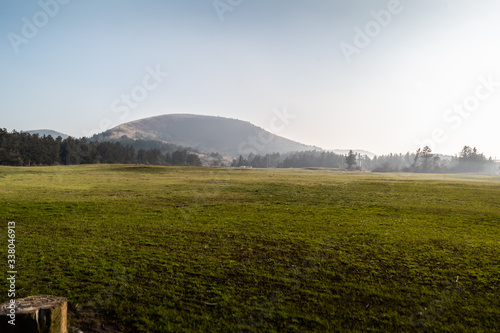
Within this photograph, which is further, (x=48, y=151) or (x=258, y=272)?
(x=48, y=151)

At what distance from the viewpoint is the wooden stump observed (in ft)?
18.6

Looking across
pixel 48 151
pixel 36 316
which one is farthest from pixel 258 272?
pixel 48 151

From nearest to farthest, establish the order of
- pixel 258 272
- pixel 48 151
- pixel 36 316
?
pixel 36 316 < pixel 258 272 < pixel 48 151

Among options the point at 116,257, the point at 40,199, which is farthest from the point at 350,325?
the point at 40,199

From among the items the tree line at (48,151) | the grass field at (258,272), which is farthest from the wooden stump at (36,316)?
the tree line at (48,151)

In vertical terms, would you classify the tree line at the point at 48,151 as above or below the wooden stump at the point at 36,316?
above

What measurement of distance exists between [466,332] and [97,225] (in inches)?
A: 912

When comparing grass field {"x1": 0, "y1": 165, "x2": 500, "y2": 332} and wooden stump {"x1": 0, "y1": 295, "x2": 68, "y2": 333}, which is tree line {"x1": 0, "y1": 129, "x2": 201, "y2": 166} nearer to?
grass field {"x1": 0, "y1": 165, "x2": 500, "y2": 332}

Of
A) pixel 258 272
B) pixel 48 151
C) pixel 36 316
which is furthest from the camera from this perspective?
pixel 48 151

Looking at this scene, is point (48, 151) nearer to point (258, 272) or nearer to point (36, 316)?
point (258, 272)

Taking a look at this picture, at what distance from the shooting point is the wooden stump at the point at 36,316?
5684 mm

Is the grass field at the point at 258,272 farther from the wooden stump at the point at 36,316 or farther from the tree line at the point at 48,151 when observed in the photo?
the tree line at the point at 48,151

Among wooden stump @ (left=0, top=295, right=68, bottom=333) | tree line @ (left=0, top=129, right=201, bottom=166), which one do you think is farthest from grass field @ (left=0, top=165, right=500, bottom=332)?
tree line @ (left=0, top=129, right=201, bottom=166)

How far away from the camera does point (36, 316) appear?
589cm
